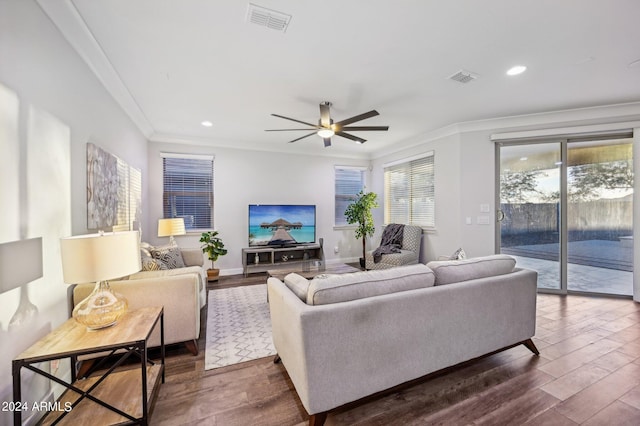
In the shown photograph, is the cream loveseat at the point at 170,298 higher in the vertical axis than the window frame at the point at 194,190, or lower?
lower

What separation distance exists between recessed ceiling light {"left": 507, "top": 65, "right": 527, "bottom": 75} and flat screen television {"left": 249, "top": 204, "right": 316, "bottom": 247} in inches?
153

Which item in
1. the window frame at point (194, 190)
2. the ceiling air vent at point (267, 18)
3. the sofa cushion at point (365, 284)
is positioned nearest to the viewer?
the sofa cushion at point (365, 284)

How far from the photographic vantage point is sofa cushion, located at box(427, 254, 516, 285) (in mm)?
1934

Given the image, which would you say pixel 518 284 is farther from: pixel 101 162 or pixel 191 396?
pixel 101 162

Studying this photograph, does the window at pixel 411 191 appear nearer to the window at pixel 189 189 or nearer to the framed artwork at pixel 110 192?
the window at pixel 189 189

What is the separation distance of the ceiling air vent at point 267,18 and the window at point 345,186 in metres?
4.30

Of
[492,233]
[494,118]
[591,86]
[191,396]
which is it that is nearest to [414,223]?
[492,233]

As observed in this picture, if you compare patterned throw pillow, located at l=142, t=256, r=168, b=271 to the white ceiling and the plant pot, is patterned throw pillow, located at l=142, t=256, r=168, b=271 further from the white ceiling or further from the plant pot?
the plant pot

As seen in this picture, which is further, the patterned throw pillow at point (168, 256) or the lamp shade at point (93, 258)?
the patterned throw pillow at point (168, 256)

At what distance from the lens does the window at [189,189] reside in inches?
189

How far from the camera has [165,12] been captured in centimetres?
183

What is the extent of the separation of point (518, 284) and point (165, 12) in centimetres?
332

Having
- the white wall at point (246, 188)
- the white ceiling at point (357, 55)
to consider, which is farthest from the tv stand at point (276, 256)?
the white ceiling at point (357, 55)

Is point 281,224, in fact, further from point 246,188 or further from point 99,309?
point 99,309
